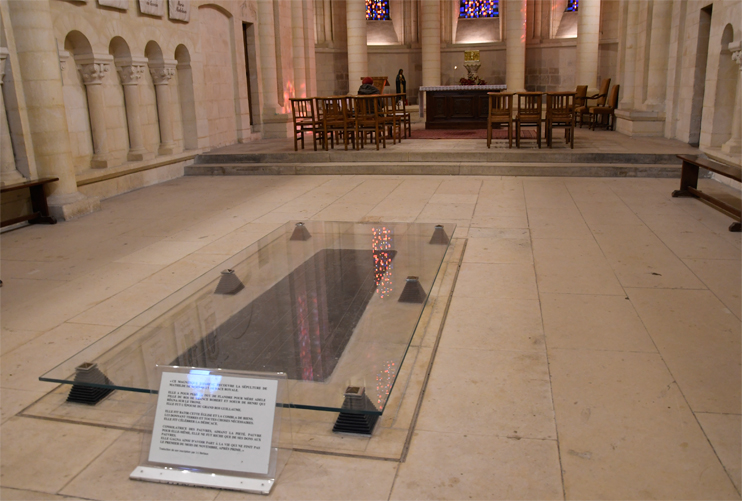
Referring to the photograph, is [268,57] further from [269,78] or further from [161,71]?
[161,71]

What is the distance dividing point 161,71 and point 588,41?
1057cm

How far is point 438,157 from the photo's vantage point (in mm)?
9180

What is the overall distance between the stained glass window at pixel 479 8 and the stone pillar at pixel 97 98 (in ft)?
47.8

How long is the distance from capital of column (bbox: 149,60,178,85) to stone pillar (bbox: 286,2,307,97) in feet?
15.6

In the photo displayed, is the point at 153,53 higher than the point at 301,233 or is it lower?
higher

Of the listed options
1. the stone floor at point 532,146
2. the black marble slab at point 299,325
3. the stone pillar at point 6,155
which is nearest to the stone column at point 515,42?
the stone floor at point 532,146

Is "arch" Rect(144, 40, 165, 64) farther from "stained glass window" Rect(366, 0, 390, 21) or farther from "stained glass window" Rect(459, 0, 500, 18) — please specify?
"stained glass window" Rect(459, 0, 500, 18)

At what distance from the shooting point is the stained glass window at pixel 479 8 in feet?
64.3

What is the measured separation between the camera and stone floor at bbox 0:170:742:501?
2.14 metres

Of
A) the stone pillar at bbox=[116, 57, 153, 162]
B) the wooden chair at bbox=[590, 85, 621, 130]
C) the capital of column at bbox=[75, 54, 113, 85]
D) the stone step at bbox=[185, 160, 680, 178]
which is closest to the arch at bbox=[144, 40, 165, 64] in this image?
the stone pillar at bbox=[116, 57, 153, 162]

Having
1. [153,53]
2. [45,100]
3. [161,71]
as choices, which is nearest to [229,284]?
[45,100]

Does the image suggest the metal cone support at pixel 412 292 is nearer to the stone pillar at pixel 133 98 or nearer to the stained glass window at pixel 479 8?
the stone pillar at pixel 133 98

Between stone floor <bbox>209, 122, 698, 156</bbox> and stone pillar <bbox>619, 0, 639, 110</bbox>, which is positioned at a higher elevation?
stone pillar <bbox>619, 0, 639, 110</bbox>

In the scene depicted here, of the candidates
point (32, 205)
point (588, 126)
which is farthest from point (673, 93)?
point (32, 205)
